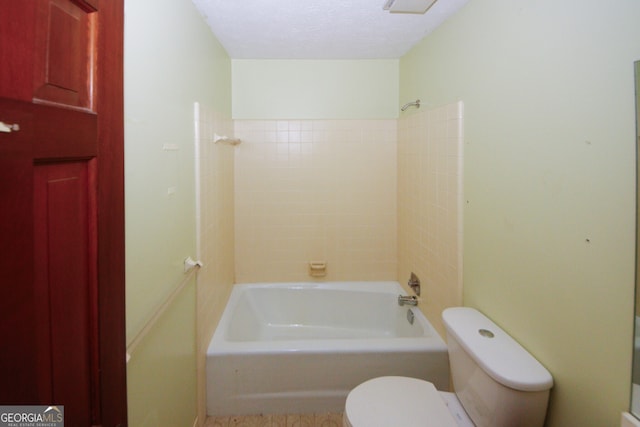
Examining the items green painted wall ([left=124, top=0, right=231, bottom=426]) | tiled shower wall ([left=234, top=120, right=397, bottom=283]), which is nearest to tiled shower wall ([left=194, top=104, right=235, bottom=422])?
green painted wall ([left=124, top=0, right=231, bottom=426])

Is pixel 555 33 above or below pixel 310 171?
above

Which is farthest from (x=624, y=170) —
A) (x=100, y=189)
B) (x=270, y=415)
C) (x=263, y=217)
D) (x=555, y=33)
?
(x=263, y=217)

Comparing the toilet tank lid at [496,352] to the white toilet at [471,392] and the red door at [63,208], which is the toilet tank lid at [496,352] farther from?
the red door at [63,208]

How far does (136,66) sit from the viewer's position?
109cm

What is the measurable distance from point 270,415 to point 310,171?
174 centimetres

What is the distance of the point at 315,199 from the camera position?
2.84 metres

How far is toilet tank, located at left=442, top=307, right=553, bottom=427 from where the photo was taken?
3.63 feet

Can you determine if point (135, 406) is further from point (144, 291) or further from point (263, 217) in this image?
point (263, 217)

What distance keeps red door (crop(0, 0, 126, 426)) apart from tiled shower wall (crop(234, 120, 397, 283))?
2.10 m

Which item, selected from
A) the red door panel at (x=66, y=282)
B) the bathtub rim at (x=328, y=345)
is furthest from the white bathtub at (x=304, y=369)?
the red door panel at (x=66, y=282)

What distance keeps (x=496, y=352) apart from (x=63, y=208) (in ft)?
4.46

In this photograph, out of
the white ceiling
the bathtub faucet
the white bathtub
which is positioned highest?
the white ceiling
